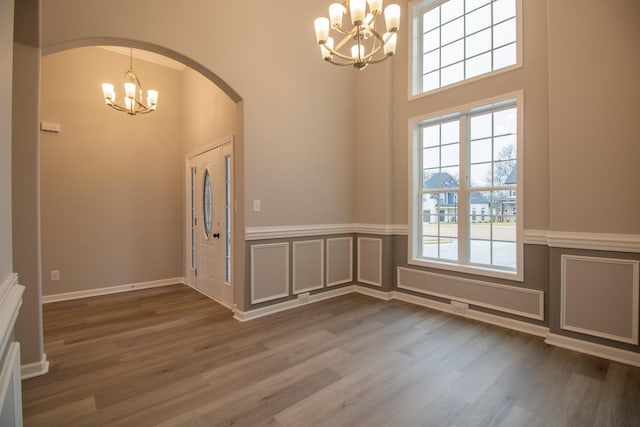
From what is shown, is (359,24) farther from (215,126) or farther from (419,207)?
(215,126)

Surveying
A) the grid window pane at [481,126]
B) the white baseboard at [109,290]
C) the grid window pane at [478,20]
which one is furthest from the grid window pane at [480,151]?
the white baseboard at [109,290]

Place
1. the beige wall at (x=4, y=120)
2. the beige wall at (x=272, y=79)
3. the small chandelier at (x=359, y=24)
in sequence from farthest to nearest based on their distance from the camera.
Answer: the beige wall at (x=272, y=79) < the small chandelier at (x=359, y=24) < the beige wall at (x=4, y=120)

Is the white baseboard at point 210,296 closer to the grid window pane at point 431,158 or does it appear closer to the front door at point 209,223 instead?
the front door at point 209,223

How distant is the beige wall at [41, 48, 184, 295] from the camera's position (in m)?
4.34

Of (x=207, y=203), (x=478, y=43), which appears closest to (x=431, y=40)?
(x=478, y=43)

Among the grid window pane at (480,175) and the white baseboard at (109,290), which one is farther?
the white baseboard at (109,290)

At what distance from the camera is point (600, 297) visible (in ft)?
8.71

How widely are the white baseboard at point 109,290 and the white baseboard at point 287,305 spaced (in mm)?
2170

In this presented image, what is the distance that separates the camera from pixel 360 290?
4.61 meters

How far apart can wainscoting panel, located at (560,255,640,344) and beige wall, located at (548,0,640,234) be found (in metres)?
0.30

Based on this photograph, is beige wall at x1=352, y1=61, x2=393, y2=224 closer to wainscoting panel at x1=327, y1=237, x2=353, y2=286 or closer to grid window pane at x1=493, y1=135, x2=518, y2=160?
wainscoting panel at x1=327, y1=237, x2=353, y2=286

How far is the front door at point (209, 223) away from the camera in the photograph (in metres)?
4.32

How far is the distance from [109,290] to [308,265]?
3.13 m

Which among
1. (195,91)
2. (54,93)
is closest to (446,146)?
(195,91)
